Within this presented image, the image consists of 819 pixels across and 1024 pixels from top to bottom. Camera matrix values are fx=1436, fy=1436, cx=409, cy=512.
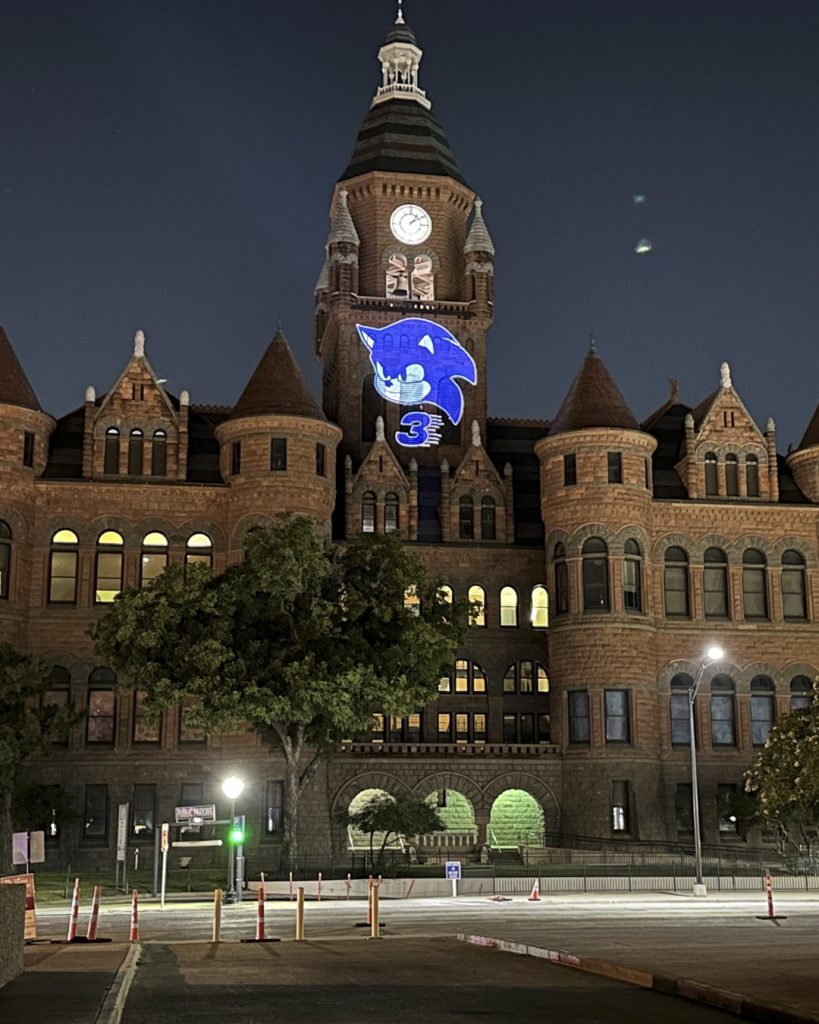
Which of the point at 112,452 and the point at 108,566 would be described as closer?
the point at 108,566

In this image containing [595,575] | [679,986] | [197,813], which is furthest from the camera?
[595,575]

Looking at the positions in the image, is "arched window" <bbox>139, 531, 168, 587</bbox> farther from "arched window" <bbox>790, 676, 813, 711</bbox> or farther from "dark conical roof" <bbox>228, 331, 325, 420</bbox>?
"arched window" <bbox>790, 676, 813, 711</bbox>

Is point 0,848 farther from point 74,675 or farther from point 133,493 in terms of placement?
point 133,493

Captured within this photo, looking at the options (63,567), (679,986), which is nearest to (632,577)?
(63,567)

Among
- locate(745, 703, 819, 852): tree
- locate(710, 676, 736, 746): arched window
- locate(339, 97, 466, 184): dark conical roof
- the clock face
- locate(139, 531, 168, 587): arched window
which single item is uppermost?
locate(339, 97, 466, 184): dark conical roof

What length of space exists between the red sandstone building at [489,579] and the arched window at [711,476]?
0.11 m

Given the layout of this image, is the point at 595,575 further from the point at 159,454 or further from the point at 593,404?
the point at 159,454

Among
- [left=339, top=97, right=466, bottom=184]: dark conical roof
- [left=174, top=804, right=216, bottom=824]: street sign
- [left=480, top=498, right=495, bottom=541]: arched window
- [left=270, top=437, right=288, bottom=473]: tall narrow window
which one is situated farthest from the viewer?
[left=339, top=97, right=466, bottom=184]: dark conical roof

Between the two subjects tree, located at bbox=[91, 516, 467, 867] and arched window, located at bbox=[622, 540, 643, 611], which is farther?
arched window, located at bbox=[622, 540, 643, 611]

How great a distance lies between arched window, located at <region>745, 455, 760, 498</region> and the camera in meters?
66.5

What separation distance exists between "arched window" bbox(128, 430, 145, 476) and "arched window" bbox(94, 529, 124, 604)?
112 inches

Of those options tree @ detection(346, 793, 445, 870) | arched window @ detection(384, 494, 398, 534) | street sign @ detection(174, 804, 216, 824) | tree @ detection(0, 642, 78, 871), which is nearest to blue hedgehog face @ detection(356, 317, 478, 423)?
arched window @ detection(384, 494, 398, 534)

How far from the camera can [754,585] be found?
2579 inches

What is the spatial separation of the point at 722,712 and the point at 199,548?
79.5 ft
